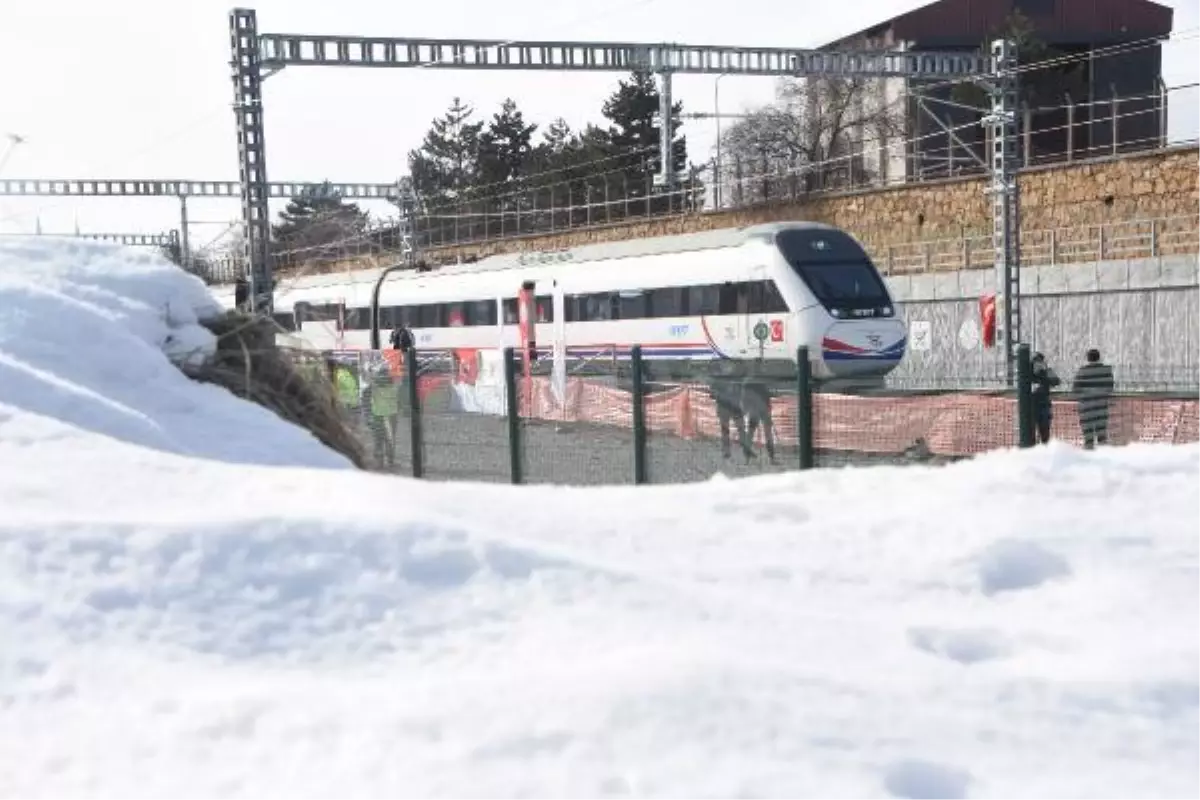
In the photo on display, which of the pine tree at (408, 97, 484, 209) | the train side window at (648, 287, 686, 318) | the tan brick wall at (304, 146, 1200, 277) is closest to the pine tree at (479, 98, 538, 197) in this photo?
the pine tree at (408, 97, 484, 209)

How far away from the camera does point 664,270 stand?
1041 inches

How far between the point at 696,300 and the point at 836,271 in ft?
9.77

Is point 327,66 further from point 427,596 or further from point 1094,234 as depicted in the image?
point 427,596

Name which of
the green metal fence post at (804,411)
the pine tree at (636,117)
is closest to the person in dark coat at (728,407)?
the green metal fence post at (804,411)

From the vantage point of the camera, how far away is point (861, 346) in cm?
2370

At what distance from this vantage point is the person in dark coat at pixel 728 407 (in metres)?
12.4

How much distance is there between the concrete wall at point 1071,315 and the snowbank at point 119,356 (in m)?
17.8

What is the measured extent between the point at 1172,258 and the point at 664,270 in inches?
386

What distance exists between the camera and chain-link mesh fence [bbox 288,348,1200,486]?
38.2 ft

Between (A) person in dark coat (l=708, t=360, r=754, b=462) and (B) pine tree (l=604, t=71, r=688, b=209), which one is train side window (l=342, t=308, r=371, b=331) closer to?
(A) person in dark coat (l=708, t=360, r=754, b=462)

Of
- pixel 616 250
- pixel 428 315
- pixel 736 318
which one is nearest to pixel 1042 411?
pixel 736 318

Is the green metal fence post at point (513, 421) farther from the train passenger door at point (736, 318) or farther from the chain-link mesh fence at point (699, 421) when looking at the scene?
the train passenger door at point (736, 318)

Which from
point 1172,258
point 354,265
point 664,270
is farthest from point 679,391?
point 354,265

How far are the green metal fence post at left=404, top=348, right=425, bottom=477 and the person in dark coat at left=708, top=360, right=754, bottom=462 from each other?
323cm
